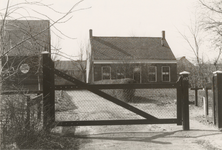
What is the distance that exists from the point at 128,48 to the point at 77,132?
25254 millimetres

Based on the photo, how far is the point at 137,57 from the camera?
1115 inches

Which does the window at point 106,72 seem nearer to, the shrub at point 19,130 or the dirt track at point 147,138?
the dirt track at point 147,138

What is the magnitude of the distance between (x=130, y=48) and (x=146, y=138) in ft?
84.5

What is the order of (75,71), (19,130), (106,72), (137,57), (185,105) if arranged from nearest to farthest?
(19,130) < (185,105) < (106,72) < (137,57) < (75,71)

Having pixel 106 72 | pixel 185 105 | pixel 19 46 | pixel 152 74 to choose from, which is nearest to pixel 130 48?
pixel 152 74

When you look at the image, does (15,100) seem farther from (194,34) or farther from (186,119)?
(194,34)

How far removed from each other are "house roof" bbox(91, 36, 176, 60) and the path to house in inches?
878

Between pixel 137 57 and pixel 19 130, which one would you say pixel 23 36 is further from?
pixel 137 57

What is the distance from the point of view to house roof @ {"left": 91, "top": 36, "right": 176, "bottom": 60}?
28.5 metres

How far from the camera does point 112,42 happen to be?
30672 millimetres

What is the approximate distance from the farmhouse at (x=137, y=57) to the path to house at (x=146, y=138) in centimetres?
1935

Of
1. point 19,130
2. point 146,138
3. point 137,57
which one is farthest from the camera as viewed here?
point 137,57

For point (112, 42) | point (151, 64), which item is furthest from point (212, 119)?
point (112, 42)

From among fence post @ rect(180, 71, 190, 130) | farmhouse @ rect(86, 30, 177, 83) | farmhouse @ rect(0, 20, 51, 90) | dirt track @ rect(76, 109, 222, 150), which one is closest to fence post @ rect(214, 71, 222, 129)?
dirt track @ rect(76, 109, 222, 150)
